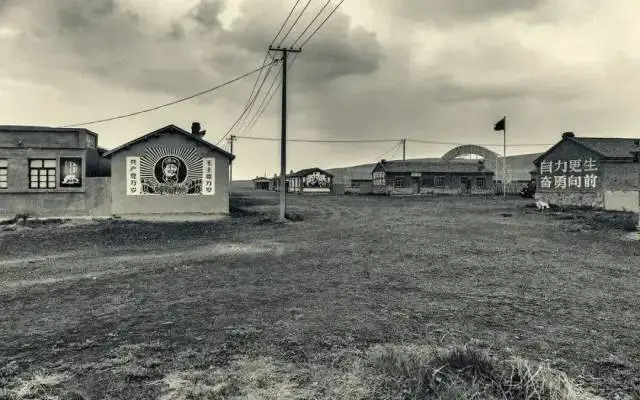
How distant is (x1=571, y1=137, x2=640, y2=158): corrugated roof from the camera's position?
1231 inches

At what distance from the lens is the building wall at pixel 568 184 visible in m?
31.4

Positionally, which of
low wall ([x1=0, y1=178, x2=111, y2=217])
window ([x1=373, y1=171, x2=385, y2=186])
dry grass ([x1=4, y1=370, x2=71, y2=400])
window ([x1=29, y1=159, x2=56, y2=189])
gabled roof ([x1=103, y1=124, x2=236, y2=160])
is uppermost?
gabled roof ([x1=103, y1=124, x2=236, y2=160])

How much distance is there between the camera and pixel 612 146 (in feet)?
108

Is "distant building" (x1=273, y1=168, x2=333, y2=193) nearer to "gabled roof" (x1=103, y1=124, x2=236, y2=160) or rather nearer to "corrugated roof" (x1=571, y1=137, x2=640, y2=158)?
"corrugated roof" (x1=571, y1=137, x2=640, y2=158)

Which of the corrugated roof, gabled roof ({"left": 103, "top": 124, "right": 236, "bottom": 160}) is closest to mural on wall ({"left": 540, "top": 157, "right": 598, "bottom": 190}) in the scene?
the corrugated roof

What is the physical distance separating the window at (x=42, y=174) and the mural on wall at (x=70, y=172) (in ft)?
1.33

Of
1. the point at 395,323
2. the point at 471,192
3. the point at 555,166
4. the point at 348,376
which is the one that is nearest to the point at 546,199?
the point at 555,166

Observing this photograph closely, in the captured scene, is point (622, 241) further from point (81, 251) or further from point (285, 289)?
point (81, 251)

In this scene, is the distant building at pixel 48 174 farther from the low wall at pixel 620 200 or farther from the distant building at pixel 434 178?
the distant building at pixel 434 178

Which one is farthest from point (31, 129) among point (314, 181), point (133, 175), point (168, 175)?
point (314, 181)

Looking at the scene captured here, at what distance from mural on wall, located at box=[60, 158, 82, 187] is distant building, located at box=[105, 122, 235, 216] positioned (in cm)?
162

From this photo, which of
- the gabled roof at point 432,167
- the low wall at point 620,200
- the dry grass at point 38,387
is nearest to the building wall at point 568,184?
the low wall at point 620,200

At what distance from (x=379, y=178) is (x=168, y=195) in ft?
140

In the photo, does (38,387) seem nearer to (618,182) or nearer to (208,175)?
(208,175)
